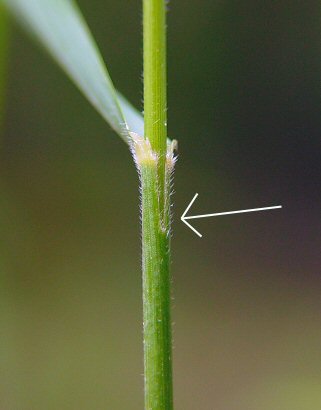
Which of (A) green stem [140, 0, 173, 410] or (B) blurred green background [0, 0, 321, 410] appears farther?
(B) blurred green background [0, 0, 321, 410]

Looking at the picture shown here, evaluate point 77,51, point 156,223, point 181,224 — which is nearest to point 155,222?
point 156,223

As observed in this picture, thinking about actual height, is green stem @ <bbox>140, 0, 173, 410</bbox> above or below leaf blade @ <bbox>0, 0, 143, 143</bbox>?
below

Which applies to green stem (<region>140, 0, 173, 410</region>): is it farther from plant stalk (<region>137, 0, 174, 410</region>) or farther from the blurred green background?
the blurred green background

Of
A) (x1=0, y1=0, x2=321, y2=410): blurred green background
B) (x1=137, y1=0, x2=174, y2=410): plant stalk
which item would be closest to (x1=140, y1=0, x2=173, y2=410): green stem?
(x1=137, y1=0, x2=174, y2=410): plant stalk

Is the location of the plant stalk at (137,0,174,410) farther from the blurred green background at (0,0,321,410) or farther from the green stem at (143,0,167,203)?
the blurred green background at (0,0,321,410)

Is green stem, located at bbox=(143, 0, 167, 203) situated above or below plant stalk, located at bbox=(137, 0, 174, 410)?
above

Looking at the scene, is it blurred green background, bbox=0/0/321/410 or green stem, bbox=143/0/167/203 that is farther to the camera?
blurred green background, bbox=0/0/321/410

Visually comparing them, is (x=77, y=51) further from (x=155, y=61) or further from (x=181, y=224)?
(x=181, y=224)
